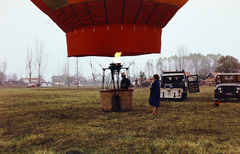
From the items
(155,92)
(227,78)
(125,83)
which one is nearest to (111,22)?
(155,92)

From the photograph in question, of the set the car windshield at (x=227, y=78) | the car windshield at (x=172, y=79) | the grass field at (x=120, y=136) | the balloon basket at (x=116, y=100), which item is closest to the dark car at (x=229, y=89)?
the car windshield at (x=227, y=78)

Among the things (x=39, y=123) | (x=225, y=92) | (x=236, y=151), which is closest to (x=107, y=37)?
(x=39, y=123)

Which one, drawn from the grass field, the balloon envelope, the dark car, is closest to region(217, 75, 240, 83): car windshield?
the dark car

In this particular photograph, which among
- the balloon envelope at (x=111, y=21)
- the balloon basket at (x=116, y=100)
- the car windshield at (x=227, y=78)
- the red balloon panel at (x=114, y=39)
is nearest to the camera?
the balloon envelope at (x=111, y=21)

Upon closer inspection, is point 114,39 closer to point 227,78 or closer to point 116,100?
point 116,100

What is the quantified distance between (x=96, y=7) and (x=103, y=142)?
195 inches

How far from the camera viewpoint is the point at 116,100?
10914 millimetres

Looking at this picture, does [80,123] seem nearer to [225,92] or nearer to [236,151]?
[236,151]

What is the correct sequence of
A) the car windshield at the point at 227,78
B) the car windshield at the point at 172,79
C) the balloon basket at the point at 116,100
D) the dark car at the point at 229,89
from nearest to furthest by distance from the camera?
the balloon basket at the point at 116,100, the dark car at the point at 229,89, the car windshield at the point at 227,78, the car windshield at the point at 172,79

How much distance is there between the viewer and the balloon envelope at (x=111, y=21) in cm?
805

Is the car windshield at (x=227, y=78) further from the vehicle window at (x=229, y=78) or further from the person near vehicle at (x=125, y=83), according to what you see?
the person near vehicle at (x=125, y=83)

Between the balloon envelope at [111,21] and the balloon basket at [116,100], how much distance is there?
2.67 m

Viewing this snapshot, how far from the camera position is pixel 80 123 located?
8.41 m

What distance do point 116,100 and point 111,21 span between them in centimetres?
415
